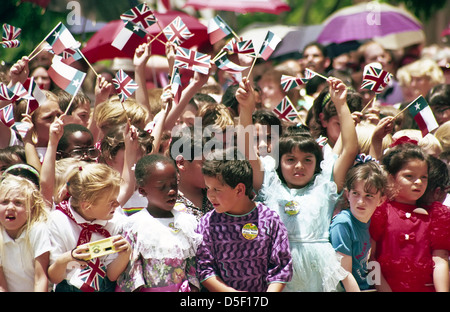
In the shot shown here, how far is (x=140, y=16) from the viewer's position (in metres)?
5.78

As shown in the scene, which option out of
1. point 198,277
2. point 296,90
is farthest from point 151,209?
point 296,90

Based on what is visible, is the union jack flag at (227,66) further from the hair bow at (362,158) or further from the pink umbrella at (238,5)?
the pink umbrella at (238,5)

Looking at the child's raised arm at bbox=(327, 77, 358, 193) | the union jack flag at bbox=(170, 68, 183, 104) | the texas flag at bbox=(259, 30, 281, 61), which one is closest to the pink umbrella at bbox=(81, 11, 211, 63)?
the union jack flag at bbox=(170, 68, 183, 104)

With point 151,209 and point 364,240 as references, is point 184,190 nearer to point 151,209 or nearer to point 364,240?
point 151,209

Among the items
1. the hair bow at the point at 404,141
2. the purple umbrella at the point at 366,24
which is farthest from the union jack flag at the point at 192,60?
the purple umbrella at the point at 366,24

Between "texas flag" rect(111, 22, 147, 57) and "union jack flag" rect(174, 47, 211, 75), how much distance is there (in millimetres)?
525

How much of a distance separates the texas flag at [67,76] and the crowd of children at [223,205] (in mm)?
292

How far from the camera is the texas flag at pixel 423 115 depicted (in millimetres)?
5234

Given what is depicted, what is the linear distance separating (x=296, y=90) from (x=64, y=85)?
9.50 ft

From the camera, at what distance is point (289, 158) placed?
4664 millimetres

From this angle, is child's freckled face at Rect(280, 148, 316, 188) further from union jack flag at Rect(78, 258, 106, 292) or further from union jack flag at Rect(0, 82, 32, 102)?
union jack flag at Rect(0, 82, 32, 102)

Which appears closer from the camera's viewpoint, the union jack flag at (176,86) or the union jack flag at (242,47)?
the union jack flag at (242,47)

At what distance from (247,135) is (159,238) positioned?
92cm
